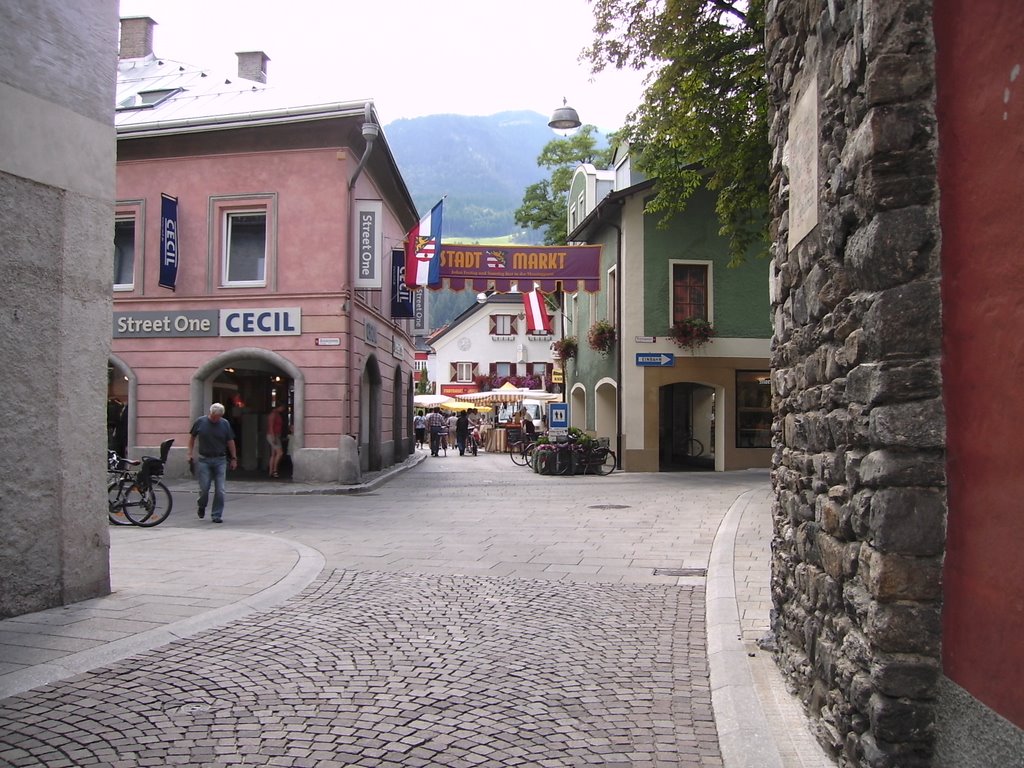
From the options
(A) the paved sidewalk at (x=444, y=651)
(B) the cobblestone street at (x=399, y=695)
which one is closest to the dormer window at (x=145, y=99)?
(A) the paved sidewalk at (x=444, y=651)

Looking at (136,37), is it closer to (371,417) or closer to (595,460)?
(371,417)

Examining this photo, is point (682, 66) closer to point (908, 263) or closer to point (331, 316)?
point (331, 316)

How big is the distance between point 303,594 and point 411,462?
20.0 m

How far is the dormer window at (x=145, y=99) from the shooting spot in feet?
71.2

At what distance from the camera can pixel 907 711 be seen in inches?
117

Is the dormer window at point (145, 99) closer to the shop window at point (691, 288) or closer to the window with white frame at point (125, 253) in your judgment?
the window with white frame at point (125, 253)

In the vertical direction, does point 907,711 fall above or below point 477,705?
above

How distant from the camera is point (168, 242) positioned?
18.8m

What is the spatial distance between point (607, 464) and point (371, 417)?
6533 mm

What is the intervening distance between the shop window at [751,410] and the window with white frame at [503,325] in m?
37.5

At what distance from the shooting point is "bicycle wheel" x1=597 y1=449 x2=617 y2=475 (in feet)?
72.4

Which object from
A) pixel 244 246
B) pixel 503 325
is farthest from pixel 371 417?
pixel 503 325

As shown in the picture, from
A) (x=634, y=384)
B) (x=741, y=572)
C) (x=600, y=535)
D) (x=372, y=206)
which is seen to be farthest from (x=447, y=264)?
Result: (x=741, y=572)

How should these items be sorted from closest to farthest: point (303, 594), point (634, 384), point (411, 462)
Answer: point (303, 594)
point (634, 384)
point (411, 462)
